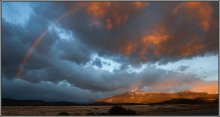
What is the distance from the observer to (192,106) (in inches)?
828

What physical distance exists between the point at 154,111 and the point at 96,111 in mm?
3418

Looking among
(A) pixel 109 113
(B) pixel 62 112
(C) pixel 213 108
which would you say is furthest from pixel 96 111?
(C) pixel 213 108

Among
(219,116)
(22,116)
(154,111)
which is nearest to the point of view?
(219,116)

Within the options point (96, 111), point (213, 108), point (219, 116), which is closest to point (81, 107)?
point (96, 111)

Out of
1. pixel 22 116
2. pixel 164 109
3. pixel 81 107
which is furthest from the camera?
pixel 81 107

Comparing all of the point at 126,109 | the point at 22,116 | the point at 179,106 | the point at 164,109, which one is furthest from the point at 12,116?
the point at 179,106

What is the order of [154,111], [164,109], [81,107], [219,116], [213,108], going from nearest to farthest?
[219,116] < [213,108] < [154,111] < [164,109] < [81,107]

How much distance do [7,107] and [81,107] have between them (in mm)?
4902

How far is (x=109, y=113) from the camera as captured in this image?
65.7 feet

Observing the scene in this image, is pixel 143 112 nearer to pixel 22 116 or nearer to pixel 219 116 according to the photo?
pixel 219 116

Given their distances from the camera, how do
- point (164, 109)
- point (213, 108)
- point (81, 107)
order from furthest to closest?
point (81, 107), point (164, 109), point (213, 108)

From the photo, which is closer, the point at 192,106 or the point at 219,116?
the point at 219,116

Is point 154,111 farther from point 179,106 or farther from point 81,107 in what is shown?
point 81,107

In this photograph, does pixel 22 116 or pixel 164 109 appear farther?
pixel 164 109
